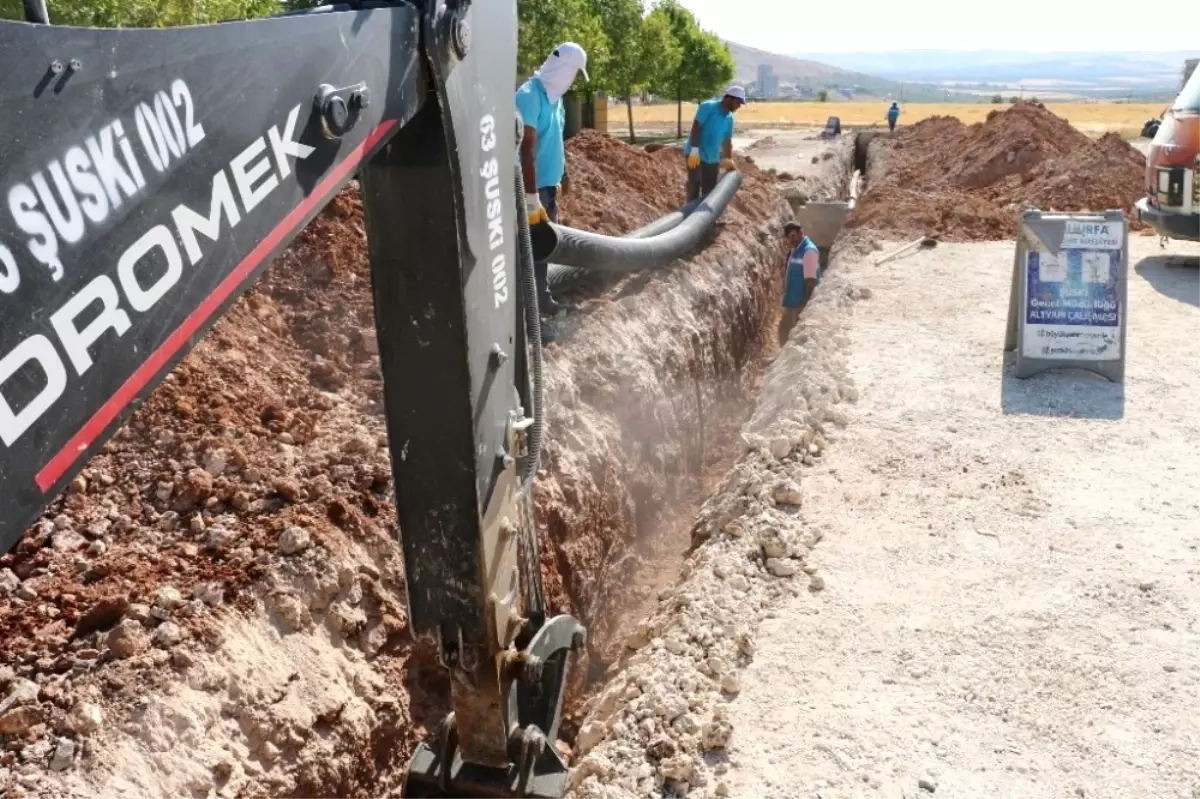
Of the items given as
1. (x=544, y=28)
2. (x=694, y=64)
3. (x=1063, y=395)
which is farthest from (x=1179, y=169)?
(x=694, y=64)

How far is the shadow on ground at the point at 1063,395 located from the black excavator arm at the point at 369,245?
5.58 metres

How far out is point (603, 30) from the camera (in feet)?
112

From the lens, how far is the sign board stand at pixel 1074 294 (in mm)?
8016

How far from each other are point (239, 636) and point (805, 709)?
248cm

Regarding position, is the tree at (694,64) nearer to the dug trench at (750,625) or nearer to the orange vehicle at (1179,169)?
the orange vehicle at (1179,169)

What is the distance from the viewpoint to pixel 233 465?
5176 mm

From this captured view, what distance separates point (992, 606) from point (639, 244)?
17.6 feet

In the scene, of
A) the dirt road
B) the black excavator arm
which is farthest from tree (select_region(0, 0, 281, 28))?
the dirt road

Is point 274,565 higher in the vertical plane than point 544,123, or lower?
lower

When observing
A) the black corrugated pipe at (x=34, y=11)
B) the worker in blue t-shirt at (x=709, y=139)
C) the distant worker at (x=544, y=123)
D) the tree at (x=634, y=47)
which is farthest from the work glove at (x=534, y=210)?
the tree at (x=634, y=47)

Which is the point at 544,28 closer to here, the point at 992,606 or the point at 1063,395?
the point at 1063,395

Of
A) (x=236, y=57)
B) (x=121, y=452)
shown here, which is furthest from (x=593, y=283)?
(x=236, y=57)

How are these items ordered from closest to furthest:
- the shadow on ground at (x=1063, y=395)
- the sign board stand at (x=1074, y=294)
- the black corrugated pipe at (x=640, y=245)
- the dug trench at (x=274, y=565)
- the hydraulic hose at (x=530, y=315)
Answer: the hydraulic hose at (x=530, y=315)
the dug trench at (x=274, y=565)
the shadow on ground at (x=1063, y=395)
the black corrugated pipe at (x=640, y=245)
the sign board stand at (x=1074, y=294)

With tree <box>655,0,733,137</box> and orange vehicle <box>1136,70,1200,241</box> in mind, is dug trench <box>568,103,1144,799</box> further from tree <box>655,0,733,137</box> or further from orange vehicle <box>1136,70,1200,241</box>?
Result: tree <box>655,0,733,137</box>
